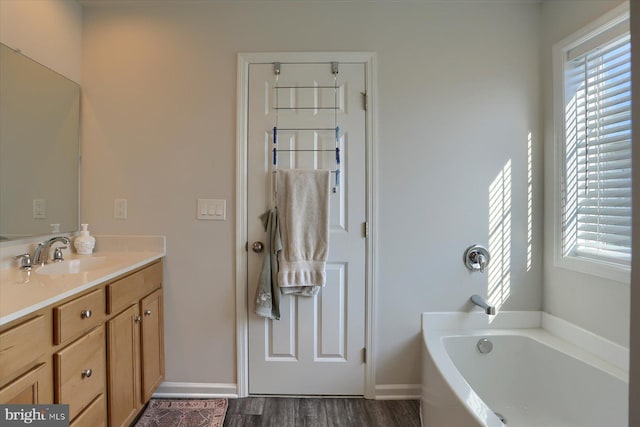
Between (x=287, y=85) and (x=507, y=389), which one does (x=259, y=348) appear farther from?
(x=287, y=85)

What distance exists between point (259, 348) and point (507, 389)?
147 centimetres

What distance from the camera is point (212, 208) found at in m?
1.87

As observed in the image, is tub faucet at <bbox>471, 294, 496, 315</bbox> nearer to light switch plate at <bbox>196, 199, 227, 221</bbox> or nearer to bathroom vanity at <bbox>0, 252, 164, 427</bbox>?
light switch plate at <bbox>196, 199, 227, 221</bbox>

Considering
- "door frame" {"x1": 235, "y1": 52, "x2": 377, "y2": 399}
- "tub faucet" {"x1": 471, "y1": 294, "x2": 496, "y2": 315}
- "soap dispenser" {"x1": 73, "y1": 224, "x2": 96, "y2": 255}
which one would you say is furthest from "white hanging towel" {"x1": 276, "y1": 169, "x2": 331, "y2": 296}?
"soap dispenser" {"x1": 73, "y1": 224, "x2": 96, "y2": 255}

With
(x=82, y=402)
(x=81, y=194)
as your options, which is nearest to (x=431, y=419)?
(x=82, y=402)

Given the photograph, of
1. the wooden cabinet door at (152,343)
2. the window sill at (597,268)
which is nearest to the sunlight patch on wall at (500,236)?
the window sill at (597,268)

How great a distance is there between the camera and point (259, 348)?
1.88 metres

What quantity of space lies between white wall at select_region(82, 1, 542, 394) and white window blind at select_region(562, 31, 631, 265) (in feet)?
0.59

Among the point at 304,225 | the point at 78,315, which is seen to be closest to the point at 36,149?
the point at 78,315

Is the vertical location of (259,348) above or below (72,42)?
below

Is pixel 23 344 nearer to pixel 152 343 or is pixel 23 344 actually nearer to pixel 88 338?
pixel 88 338

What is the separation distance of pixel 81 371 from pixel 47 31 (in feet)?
5.89

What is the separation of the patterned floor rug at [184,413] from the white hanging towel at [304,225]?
0.79m

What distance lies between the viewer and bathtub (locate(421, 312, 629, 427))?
135cm
